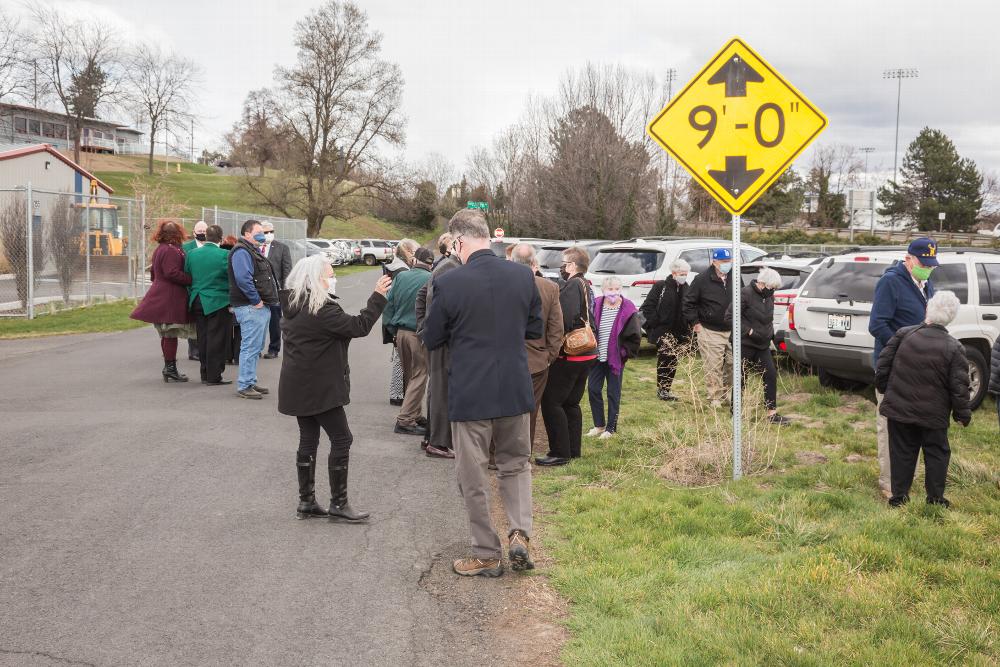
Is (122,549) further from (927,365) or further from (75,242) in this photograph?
(75,242)

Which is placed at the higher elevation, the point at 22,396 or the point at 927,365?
the point at 927,365

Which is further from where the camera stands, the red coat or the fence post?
the fence post

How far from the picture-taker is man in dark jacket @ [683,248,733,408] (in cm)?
1008

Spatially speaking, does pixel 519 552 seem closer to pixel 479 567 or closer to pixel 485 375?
pixel 479 567

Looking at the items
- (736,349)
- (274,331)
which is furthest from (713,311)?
(274,331)

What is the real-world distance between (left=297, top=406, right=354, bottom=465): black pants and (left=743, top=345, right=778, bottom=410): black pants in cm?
529

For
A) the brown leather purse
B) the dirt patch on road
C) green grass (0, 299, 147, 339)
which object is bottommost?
the dirt patch on road

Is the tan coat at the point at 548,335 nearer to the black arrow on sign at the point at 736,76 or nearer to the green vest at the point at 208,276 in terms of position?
the black arrow on sign at the point at 736,76

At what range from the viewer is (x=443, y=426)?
25.5 feet

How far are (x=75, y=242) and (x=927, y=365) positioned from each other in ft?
60.8

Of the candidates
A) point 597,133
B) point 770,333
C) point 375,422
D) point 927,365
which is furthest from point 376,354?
point 597,133

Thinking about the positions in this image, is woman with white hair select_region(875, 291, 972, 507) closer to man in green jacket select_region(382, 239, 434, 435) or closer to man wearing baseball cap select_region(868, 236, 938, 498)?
man wearing baseball cap select_region(868, 236, 938, 498)

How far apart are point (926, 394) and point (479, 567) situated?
130 inches


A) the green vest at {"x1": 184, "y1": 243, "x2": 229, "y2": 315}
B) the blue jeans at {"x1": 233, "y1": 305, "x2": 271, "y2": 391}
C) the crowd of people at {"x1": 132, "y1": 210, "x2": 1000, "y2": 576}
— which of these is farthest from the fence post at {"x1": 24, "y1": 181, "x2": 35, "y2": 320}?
the blue jeans at {"x1": 233, "y1": 305, "x2": 271, "y2": 391}
